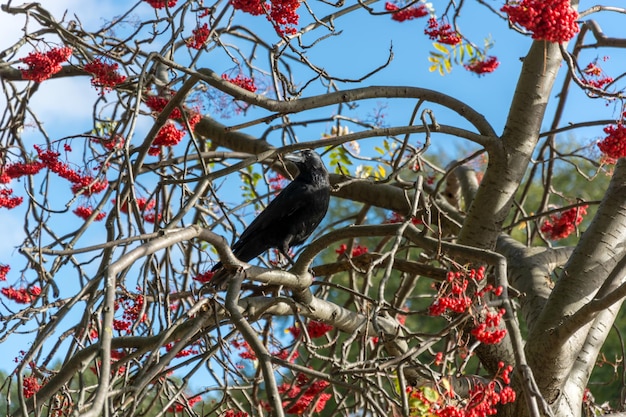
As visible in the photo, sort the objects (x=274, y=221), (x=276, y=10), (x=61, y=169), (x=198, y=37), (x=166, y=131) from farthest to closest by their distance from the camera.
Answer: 1. (x=274, y=221)
2. (x=198, y=37)
3. (x=61, y=169)
4. (x=166, y=131)
5. (x=276, y=10)

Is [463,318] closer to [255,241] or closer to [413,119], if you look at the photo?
[413,119]

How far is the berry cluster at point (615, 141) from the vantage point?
11.2 feet

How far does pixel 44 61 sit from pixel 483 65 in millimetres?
2760

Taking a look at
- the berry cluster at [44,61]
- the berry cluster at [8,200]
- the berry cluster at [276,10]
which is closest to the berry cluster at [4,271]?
the berry cluster at [8,200]

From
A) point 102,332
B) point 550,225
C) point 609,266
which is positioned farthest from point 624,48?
point 102,332

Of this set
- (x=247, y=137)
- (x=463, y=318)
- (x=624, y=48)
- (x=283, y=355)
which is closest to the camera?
(x=463, y=318)

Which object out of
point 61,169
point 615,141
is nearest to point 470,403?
point 615,141

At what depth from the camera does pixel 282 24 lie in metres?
3.51

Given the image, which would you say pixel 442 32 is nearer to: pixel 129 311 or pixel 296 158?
pixel 296 158

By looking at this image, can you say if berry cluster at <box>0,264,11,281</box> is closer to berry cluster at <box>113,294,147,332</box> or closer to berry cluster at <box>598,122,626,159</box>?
berry cluster at <box>113,294,147,332</box>

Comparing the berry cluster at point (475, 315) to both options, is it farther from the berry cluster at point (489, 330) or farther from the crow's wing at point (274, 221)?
the crow's wing at point (274, 221)

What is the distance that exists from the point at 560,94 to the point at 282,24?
2415mm

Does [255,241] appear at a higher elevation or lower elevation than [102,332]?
higher

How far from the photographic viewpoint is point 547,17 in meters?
2.83
